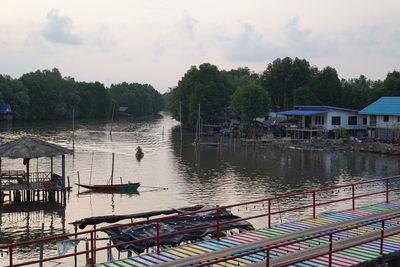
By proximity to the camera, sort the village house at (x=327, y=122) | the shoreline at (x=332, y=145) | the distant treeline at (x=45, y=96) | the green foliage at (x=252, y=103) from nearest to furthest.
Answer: the shoreline at (x=332, y=145) → the village house at (x=327, y=122) → the green foliage at (x=252, y=103) → the distant treeline at (x=45, y=96)

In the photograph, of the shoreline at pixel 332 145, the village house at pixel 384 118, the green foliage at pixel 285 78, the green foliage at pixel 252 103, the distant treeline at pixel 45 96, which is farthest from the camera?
the distant treeline at pixel 45 96

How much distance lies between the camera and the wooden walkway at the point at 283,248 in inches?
603

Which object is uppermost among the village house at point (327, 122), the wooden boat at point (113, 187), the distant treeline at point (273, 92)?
the distant treeline at point (273, 92)

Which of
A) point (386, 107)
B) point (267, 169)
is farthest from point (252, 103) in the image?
point (267, 169)

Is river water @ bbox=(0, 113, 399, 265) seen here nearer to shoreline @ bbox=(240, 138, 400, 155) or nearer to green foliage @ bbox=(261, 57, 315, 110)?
shoreline @ bbox=(240, 138, 400, 155)

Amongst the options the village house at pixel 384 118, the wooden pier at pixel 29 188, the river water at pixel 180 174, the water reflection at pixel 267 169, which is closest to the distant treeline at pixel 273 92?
the village house at pixel 384 118

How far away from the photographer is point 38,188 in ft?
135

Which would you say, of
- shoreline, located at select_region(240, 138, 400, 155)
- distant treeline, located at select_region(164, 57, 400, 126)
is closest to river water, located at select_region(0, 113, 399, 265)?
shoreline, located at select_region(240, 138, 400, 155)

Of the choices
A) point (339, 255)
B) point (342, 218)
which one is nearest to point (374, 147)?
point (342, 218)

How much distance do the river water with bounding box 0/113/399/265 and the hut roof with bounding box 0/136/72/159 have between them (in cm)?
407

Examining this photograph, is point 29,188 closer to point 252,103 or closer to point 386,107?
point 386,107

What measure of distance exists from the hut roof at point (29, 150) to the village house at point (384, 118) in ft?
197

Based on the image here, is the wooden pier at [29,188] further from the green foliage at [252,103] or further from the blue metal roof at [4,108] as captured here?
the blue metal roof at [4,108]

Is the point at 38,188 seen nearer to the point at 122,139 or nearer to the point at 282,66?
the point at 122,139
